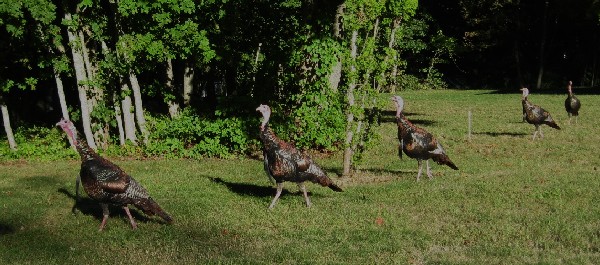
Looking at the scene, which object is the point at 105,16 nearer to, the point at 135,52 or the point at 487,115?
the point at 135,52

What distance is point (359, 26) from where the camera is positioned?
13469mm

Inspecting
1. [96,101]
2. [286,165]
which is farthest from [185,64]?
[286,165]

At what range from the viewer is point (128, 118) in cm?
1902

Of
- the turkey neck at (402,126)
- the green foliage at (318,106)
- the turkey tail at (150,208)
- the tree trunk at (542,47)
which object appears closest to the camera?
the turkey tail at (150,208)

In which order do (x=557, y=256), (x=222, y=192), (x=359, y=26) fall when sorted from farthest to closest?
(x=359, y=26) < (x=222, y=192) < (x=557, y=256)

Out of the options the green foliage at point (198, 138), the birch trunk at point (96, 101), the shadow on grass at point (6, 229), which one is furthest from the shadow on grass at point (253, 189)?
the birch trunk at point (96, 101)

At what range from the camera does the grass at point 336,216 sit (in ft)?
26.9

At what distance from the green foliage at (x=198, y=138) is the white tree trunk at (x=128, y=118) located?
62cm

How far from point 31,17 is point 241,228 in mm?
11856

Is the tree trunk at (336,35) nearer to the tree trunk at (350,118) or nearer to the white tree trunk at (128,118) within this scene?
the tree trunk at (350,118)

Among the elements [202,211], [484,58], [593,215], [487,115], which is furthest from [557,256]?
[484,58]

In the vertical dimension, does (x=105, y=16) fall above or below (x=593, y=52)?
above

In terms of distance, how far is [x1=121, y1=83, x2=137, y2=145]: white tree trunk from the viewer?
18953 millimetres

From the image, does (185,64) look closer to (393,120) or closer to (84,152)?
(393,120)
